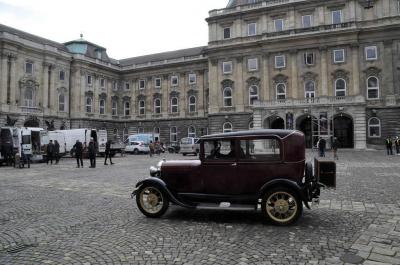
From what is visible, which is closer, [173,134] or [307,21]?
[307,21]

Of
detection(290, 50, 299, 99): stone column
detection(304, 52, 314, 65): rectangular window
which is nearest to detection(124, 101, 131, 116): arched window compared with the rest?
detection(290, 50, 299, 99): stone column

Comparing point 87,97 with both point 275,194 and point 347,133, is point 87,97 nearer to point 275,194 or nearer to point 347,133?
point 347,133

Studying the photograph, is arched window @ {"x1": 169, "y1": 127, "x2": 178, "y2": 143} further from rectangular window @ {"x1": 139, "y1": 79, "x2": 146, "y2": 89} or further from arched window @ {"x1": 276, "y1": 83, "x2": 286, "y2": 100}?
arched window @ {"x1": 276, "y1": 83, "x2": 286, "y2": 100}

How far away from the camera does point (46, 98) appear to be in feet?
156

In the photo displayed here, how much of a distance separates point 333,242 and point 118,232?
3802 millimetres

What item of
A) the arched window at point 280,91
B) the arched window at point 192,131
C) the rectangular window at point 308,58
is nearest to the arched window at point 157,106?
the arched window at point 192,131

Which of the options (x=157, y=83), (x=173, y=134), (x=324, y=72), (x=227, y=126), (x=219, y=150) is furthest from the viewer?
(x=157, y=83)

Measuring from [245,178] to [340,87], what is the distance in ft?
130

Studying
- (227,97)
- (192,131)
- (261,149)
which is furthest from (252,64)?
(261,149)

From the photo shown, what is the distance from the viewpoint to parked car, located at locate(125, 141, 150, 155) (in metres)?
44.6

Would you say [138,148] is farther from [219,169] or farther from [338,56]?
[219,169]

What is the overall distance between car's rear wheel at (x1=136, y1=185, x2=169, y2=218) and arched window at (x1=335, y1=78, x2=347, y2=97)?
39.3m

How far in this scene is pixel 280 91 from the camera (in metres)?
45.2

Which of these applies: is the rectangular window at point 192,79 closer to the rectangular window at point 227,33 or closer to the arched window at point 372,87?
the rectangular window at point 227,33
